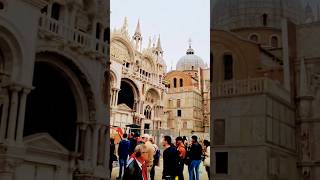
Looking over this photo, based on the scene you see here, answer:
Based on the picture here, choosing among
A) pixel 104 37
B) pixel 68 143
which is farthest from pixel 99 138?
pixel 104 37

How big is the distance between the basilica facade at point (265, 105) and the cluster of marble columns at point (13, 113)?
2779mm

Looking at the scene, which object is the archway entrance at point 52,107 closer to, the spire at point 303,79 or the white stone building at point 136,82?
the spire at point 303,79

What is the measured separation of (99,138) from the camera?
8.48 meters

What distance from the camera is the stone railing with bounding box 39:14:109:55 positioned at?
23.9ft

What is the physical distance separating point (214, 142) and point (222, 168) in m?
0.45

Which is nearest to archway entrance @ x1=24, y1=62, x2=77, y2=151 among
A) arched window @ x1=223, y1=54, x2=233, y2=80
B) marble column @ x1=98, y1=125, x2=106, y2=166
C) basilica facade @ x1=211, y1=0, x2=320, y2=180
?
marble column @ x1=98, y1=125, x2=106, y2=166

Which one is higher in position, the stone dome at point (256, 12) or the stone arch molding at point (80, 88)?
the stone dome at point (256, 12)

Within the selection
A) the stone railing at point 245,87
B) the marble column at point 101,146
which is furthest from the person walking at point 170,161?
the marble column at point 101,146

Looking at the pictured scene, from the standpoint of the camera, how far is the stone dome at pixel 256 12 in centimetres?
1341

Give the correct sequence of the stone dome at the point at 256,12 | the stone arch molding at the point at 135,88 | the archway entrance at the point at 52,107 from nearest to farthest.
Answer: the archway entrance at the point at 52,107
the stone dome at the point at 256,12
the stone arch molding at the point at 135,88

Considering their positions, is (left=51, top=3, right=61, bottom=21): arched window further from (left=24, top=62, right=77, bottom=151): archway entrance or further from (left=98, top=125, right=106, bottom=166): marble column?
(left=98, top=125, right=106, bottom=166): marble column

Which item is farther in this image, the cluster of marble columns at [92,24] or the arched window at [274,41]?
the arched window at [274,41]

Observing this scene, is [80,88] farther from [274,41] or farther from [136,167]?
[274,41]

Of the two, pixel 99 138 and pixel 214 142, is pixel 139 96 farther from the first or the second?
pixel 214 142
